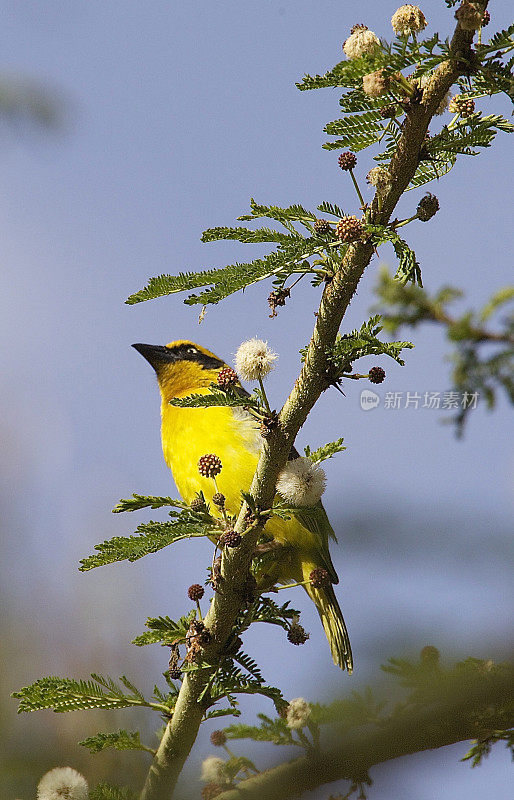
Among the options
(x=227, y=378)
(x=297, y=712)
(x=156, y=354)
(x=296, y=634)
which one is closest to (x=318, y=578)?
(x=296, y=634)

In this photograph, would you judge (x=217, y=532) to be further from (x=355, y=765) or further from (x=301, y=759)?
(x=355, y=765)

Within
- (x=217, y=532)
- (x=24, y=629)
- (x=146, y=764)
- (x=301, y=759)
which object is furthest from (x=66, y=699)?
(x=24, y=629)

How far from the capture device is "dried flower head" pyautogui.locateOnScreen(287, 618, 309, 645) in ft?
9.02

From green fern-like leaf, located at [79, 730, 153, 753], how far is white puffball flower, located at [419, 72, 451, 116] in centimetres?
208

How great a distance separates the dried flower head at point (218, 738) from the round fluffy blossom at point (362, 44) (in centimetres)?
223

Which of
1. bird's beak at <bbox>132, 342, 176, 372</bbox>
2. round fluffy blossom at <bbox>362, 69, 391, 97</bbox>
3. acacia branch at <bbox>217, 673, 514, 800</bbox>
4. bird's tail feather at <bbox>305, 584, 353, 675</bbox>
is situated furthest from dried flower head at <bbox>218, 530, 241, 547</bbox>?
bird's beak at <bbox>132, 342, 176, 372</bbox>

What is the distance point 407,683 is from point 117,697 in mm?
1413

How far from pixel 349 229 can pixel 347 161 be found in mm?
255

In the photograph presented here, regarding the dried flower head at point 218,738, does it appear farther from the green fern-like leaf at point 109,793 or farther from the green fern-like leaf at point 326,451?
the green fern-like leaf at point 326,451

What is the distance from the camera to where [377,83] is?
2.14 m

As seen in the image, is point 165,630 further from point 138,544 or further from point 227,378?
point 227,378

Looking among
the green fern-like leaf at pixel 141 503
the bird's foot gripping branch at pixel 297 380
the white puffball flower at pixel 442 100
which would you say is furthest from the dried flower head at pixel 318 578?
the white puffball flower at pixel 442 100

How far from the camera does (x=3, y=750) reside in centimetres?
291

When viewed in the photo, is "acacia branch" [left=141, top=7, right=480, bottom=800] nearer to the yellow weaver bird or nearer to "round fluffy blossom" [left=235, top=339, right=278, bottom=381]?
"round fluffy blossom" [left=235, top=339, right=278, bottom=381]
